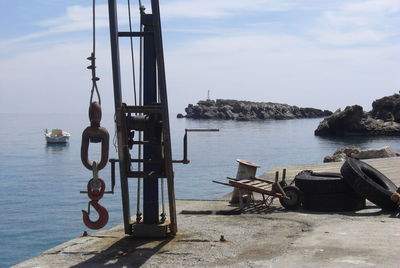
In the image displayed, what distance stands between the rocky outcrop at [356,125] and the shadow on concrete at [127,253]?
88.2 meters

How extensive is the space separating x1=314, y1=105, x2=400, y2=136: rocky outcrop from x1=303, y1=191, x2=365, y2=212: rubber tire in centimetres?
8461

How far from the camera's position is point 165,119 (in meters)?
9.59

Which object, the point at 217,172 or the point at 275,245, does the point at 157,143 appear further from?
the point at 217,172

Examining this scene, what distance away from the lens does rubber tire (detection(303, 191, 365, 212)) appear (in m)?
12.4

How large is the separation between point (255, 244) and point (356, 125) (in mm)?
90195

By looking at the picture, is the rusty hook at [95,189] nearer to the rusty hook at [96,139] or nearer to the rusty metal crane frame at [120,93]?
the rusty hook at [96,139]

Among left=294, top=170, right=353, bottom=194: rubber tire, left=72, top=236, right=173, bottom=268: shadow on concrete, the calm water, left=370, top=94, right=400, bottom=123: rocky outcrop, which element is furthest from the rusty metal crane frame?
left=370, top=94, right=400, bottom=123: rocky outcrop

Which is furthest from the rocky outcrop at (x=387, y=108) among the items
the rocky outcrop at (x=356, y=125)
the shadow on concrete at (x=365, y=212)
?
the shadow on concrete at (x=365, y=212)

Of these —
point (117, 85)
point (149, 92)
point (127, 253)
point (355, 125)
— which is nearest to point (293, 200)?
point (149, 92)

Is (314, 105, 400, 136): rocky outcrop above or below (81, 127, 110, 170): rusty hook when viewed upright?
below

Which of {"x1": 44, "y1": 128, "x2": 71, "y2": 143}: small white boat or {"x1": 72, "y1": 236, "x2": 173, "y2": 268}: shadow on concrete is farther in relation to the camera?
{"x1": 44, "y1": 128, "x2": 71, "y2": 143}: small white boat

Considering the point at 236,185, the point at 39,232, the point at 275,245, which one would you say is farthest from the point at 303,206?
the point at 39,232

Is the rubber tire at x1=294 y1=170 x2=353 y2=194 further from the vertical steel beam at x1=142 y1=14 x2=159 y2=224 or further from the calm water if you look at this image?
the calm water

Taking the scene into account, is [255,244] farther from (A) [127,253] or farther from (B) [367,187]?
(B) [367,187]
